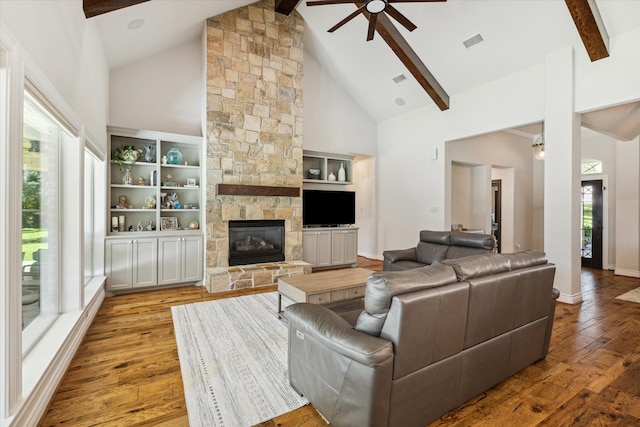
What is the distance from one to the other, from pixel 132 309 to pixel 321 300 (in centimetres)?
251

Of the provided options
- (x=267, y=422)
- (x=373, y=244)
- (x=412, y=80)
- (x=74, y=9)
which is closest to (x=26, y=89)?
(x=74, y=9)

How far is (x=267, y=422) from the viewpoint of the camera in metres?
1.87

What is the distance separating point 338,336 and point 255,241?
4.03 meters

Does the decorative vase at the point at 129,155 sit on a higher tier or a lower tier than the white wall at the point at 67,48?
lower

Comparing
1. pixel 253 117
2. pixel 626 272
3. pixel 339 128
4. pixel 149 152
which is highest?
pixel 339 128

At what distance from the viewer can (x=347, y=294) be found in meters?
3.30

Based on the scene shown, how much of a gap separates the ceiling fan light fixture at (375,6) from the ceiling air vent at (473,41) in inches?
69.2

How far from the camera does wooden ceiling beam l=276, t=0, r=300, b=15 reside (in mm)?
5105

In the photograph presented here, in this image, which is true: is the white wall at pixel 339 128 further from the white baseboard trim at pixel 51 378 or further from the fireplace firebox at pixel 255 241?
the white baseboard trim at pixel 51 378

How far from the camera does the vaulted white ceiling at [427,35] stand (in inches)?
151

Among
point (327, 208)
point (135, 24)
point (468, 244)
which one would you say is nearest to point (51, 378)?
point (135, 24)

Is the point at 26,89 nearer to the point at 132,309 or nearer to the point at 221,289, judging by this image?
the point at 132,309

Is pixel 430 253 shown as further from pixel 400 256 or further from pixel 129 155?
pixel 129 155

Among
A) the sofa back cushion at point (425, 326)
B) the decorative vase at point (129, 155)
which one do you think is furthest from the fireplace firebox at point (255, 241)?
the sofa back cushion at point (425, 326)
